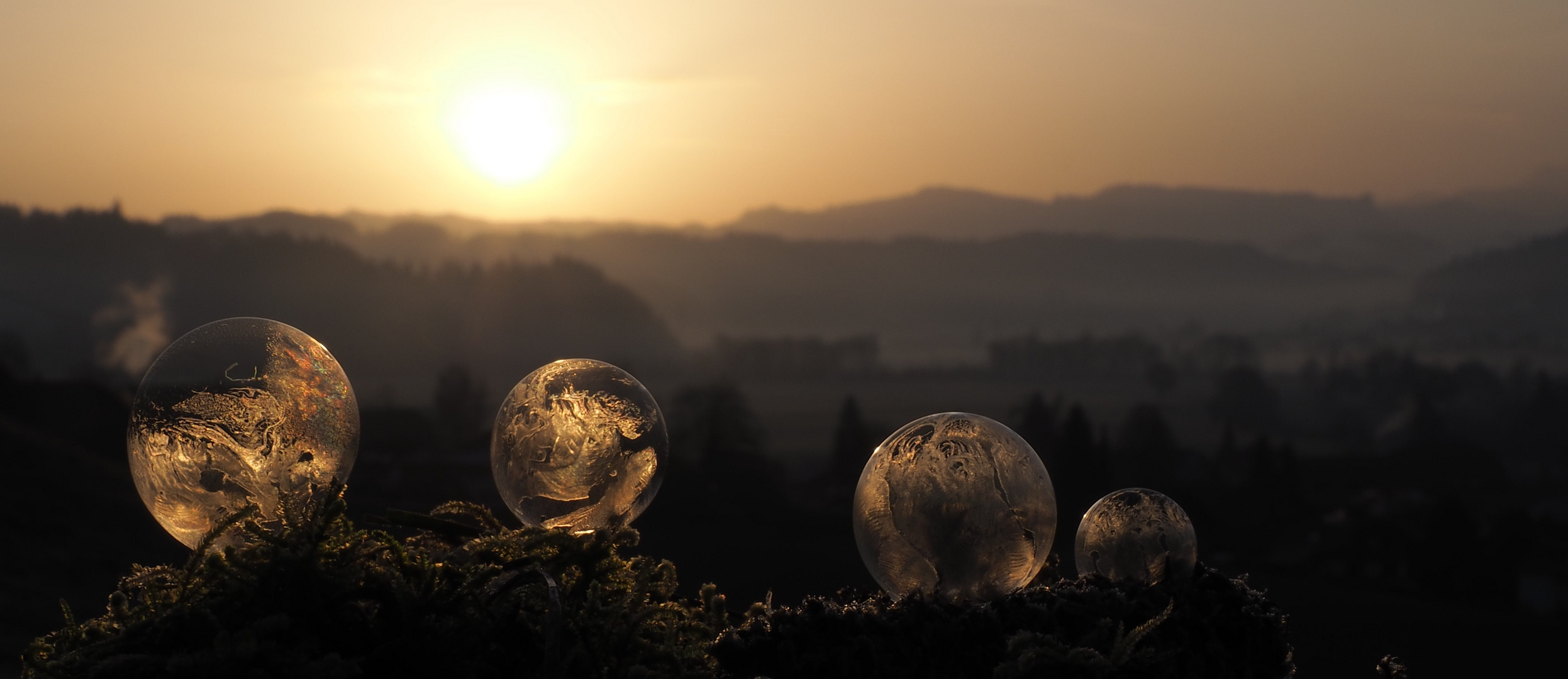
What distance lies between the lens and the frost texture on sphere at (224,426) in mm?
4766

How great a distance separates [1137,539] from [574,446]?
2.54 meters

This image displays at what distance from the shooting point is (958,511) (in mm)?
4914

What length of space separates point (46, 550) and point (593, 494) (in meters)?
30.3

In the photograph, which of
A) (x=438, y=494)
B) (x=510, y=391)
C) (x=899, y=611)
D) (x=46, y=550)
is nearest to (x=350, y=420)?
(x=510, y=391)

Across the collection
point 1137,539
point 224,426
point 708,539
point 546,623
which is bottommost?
point 708,539

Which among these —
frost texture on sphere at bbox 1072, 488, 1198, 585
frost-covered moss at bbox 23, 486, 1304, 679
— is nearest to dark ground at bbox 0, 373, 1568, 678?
frost-covered moss at bbox 23, 486, 1304, 679

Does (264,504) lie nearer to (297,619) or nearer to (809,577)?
(297,619)

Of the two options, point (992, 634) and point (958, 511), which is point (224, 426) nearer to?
point (958, 511)

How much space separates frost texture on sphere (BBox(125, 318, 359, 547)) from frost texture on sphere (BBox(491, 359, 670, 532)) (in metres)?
0.90

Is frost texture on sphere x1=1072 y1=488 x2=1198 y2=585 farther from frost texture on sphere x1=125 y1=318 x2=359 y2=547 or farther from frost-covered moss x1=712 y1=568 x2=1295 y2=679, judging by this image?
frost texture on sphere x1=125 y1=318 x2=359 y2=547

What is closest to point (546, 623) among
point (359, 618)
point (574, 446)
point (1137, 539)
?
point (359, 618)

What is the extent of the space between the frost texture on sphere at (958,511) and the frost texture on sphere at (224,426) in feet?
7.90

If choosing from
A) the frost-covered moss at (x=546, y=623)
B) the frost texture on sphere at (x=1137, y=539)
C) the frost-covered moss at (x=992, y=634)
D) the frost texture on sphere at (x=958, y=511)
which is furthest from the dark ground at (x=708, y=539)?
the frost texture on sphere at (x=1137, y=539)

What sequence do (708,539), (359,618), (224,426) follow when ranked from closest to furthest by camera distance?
(359,618)
(224,426)
(708,539)
